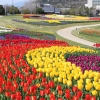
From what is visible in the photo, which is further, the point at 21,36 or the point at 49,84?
the point at 21,36

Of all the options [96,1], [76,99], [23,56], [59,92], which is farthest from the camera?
[96,1]

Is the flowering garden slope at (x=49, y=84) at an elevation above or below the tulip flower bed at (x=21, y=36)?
above

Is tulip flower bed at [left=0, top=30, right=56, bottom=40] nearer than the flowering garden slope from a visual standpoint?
No

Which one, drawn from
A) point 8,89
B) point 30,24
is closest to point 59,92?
point 8,89

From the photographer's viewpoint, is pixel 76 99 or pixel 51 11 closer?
pixel 76 99

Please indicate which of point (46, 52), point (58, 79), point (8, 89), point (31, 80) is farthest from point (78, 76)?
point (46, 52)

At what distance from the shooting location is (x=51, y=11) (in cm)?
8994

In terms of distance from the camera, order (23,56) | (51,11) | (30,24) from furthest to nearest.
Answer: (51,11) < (30,24) < (23,56)

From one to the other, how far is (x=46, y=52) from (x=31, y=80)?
4.82m

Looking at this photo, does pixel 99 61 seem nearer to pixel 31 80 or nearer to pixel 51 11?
pixel 31 80

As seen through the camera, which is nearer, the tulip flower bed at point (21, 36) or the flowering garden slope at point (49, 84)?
the flowering garden slope at point (49, 84)

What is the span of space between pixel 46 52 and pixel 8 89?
17.5 feet

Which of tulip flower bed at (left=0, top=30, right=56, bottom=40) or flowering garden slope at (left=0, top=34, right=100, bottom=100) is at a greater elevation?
flowering garden slope at (left=0, top=34, right=100, bottom=100)

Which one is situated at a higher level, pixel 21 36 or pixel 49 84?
pixel 49 84
